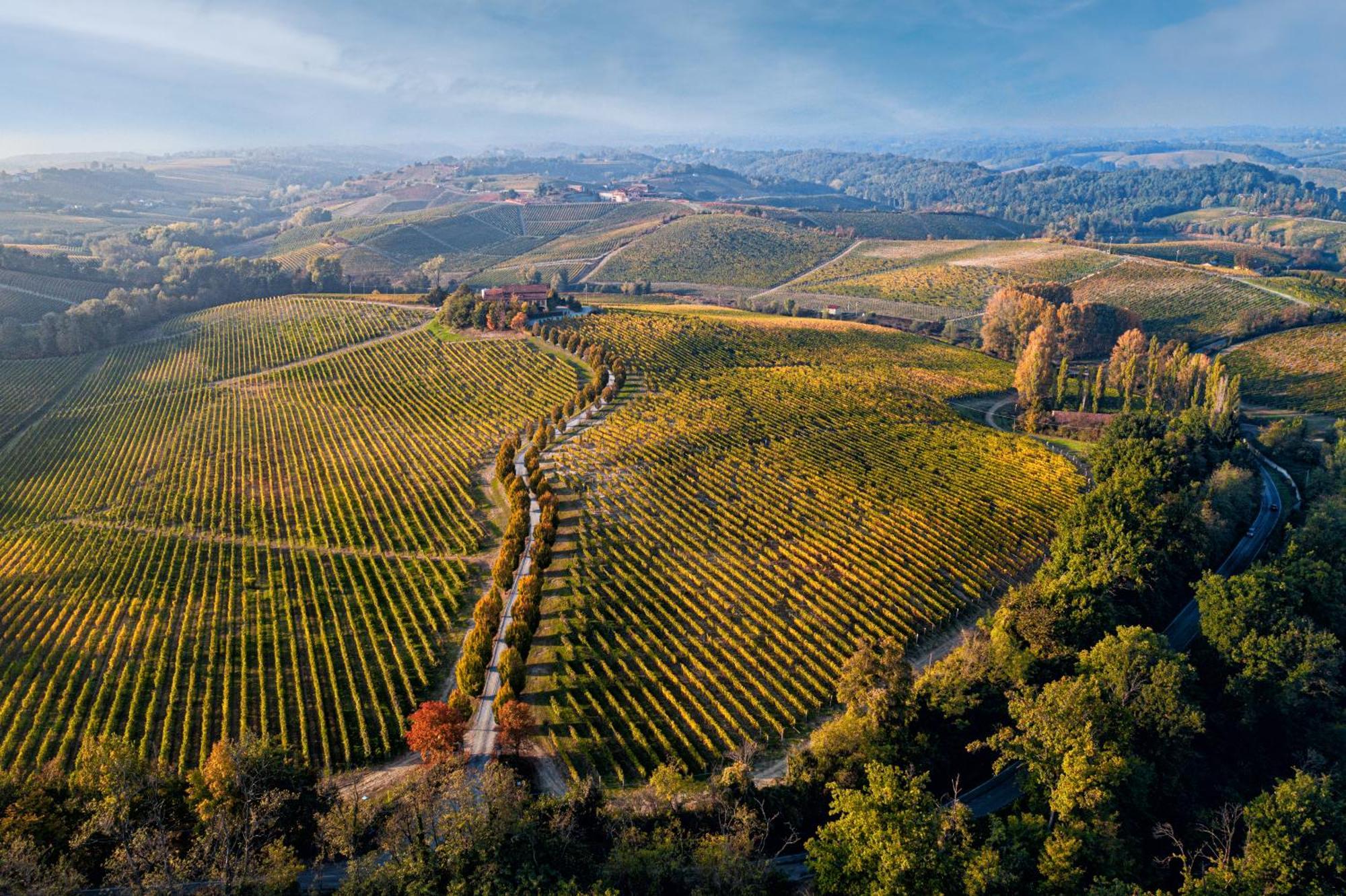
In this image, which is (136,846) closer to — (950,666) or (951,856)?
(951,856)

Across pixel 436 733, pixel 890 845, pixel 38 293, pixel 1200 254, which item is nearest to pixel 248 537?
pixel 436 733

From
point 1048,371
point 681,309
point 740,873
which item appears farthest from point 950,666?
point 681,309

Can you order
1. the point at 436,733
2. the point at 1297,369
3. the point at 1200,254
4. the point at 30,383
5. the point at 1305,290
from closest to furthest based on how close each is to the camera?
1. the point at 436,733
2. the point at 30,383
3. the point at 1297,369
4. the point at 1305,290
5. the point at 1200,254

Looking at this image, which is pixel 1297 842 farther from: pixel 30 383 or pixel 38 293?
pixel 38 293

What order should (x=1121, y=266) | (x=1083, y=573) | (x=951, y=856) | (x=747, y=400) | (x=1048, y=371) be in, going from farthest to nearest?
1. (x=1121, y=266)
2. (x=1048, y=371)
3. (x=747, y=400)
4. (x=1083, y=573)
5. (x=951, y=856)

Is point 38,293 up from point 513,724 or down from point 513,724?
up

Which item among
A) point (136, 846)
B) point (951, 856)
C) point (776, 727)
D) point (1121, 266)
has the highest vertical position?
point (1121, 266)

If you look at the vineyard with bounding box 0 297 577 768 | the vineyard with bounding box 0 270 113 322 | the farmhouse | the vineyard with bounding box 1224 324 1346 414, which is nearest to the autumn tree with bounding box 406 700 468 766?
the vineyard with bounding box 0 297 577 768
